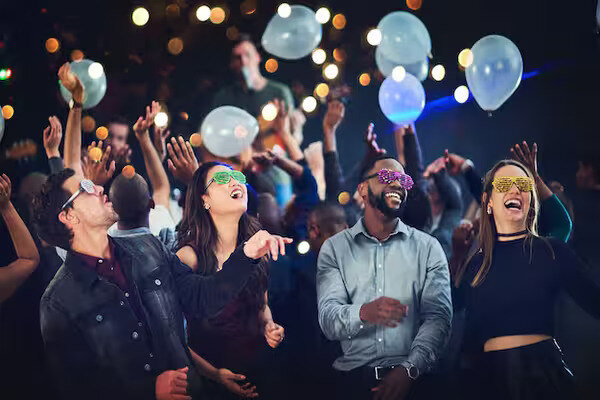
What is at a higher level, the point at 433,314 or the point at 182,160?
the point at 182,160

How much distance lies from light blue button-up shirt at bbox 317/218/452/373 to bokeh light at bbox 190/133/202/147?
0.90 meters

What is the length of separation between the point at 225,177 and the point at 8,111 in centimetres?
129

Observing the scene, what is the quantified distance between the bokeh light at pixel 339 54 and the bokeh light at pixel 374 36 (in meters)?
0.21

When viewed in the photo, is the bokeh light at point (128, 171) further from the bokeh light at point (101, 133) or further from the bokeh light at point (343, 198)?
the bokeh light at point (343, 198)

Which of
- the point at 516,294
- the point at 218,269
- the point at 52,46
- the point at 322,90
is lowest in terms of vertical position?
the point at 516,294

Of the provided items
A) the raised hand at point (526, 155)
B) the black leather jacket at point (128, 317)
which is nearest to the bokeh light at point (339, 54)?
the raised hand at point (526, 155)

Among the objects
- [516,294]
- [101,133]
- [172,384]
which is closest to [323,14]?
[101,133]

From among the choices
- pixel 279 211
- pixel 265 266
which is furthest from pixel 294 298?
pixel 279 211

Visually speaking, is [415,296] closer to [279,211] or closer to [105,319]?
[279,211]

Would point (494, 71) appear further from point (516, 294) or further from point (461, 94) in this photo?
point (516, 294)

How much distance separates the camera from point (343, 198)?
3957 mm

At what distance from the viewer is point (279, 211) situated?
3.99 metres

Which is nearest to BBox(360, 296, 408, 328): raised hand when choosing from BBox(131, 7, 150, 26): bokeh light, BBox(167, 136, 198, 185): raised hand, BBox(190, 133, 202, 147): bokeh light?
BBox(167, 136, 198, 185): raised hand

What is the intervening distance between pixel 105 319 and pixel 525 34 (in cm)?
274
